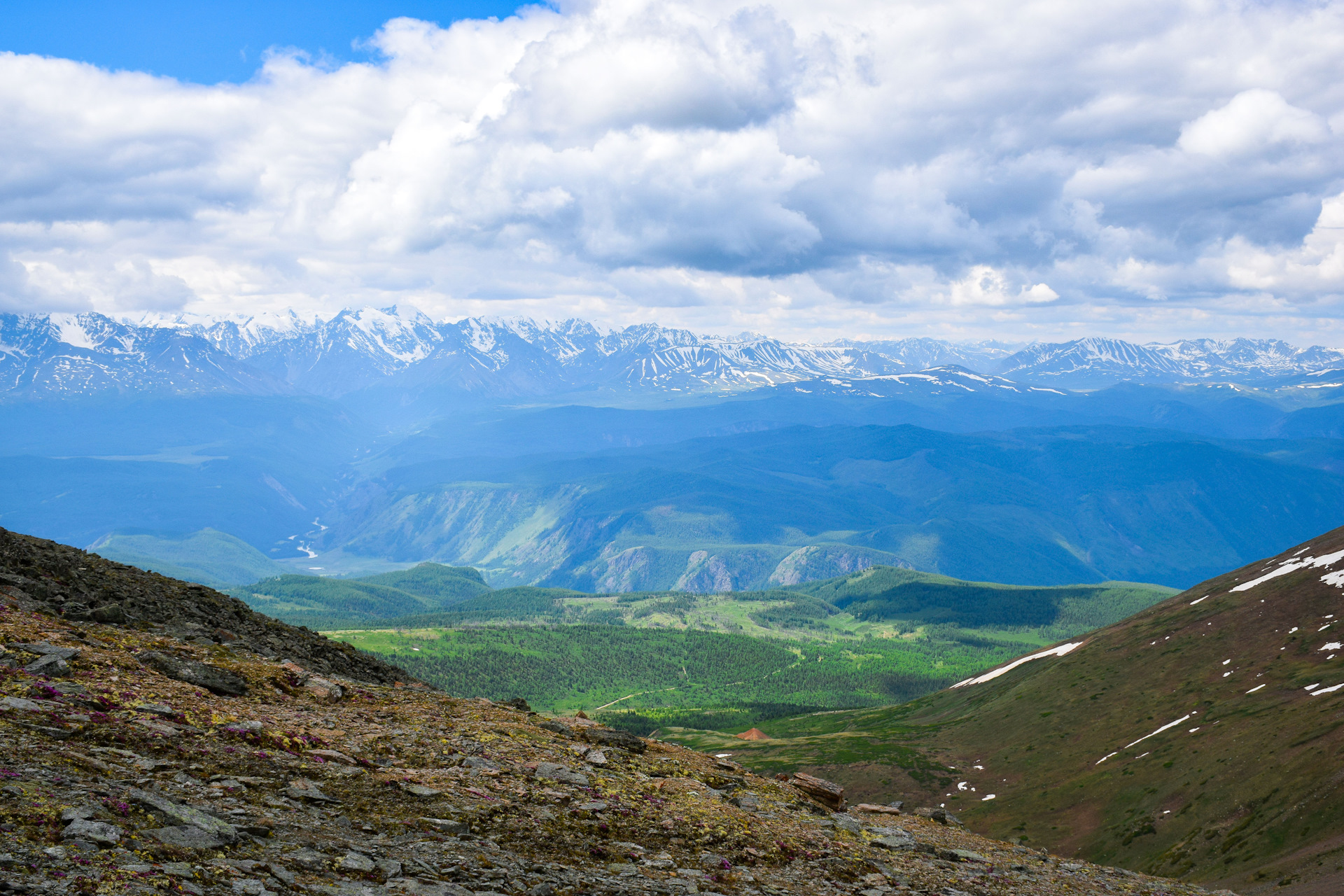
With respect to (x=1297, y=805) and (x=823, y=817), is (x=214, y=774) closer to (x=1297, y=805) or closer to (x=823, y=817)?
(x=823, y=817)

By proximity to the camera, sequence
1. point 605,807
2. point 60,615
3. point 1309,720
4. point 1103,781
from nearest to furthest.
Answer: point 605,807, point 60,615, point 1309,720, point 1103,781

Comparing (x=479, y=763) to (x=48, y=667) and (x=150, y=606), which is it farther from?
(x=150, y=606)

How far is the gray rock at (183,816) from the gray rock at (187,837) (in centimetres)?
9

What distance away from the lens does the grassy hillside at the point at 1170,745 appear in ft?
188

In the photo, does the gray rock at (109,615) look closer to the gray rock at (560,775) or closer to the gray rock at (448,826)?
the gray rock at (560,775)

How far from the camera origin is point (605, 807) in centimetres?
2295

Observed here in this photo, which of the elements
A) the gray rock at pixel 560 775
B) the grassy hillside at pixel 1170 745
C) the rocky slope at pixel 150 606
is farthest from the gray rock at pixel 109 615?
the grassy hillside at pixel 1170 745

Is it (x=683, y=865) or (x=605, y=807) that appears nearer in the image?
(x=683, y=865)

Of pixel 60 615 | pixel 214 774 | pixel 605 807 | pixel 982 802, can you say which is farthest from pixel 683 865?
pixel 982 802

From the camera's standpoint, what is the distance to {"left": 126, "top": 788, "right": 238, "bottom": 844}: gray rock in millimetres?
15266

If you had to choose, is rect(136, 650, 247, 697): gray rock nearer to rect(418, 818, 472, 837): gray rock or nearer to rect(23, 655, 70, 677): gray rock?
rect(23, 655, 70, 677): gray rock

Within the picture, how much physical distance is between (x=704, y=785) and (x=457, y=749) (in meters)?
9.48

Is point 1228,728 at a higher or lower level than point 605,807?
higher

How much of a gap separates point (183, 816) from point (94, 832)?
5.97 feet
